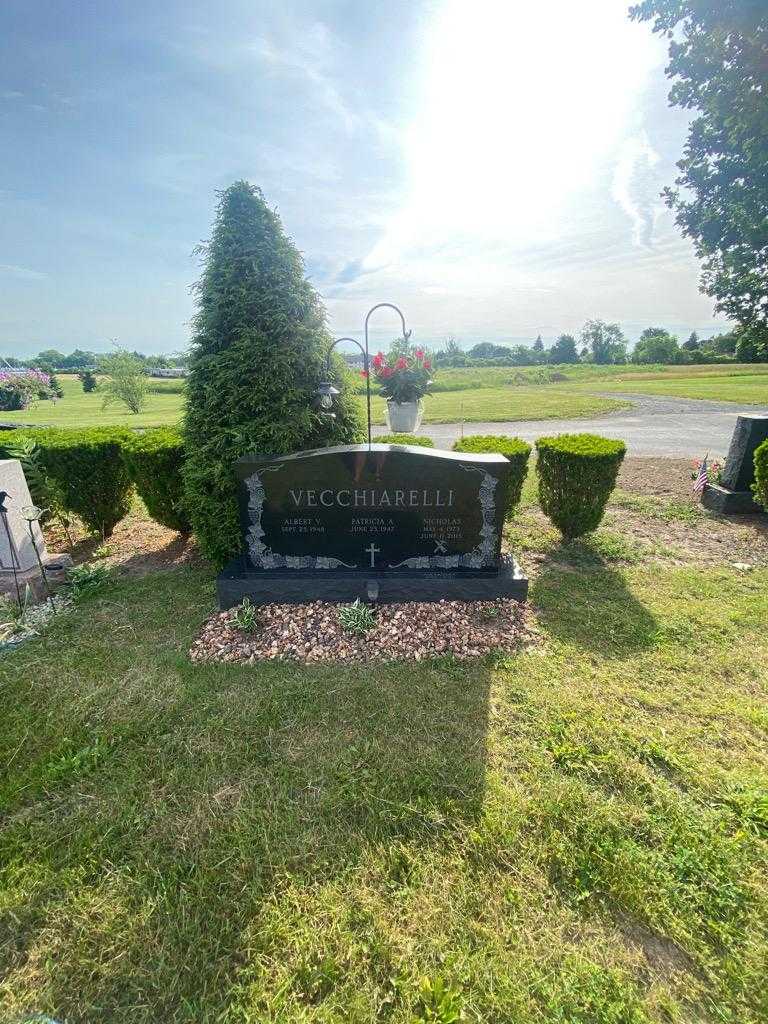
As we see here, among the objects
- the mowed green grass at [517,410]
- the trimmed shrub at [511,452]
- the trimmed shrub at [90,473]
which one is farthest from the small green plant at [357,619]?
the mowed green grass at [517,410]

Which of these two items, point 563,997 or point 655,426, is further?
point 655,426

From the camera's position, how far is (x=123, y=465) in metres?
5.76

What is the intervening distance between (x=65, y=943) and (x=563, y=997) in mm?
2121

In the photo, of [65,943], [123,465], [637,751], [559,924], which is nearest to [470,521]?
[637,751]

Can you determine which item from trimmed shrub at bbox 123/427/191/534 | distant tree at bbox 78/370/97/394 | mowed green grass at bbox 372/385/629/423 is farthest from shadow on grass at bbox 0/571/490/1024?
distant tree at bbox 78/370/97/394

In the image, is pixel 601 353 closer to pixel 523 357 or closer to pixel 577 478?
pixel 523 357

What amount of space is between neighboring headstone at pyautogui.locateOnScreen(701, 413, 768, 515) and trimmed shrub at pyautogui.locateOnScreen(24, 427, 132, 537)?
9216 mm

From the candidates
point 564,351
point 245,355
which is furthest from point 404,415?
point 564,351

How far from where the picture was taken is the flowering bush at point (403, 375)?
444 cm

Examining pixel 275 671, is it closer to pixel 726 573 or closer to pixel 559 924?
pixel 559 924

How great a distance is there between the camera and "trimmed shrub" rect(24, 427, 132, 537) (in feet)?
18.2

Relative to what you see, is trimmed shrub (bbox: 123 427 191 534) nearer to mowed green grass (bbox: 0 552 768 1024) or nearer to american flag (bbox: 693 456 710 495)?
mowed green grass (bbox: 0 552 768 1024)

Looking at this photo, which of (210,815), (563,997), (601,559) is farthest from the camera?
(601,559)

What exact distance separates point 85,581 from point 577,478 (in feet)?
19.7
